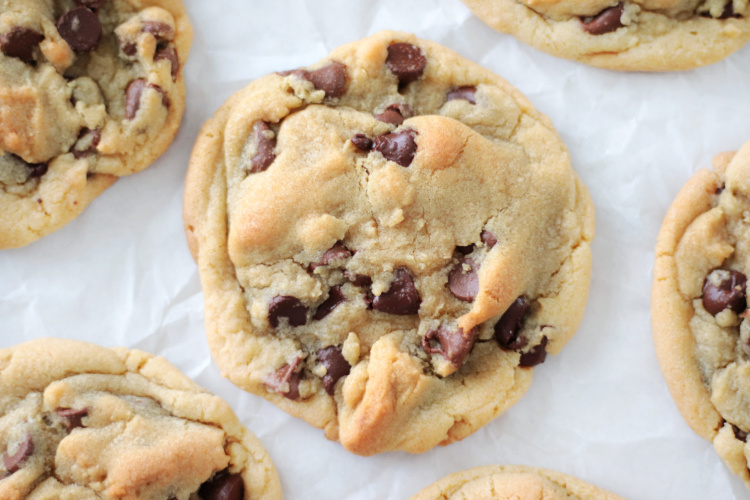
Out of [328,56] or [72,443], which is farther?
[328,56]

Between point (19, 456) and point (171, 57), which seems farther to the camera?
point (171, 57)

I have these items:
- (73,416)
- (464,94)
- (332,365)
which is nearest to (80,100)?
(73,416)

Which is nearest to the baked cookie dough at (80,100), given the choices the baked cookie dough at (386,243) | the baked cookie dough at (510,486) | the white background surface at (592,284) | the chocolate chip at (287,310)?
the white background surface at (592,284)

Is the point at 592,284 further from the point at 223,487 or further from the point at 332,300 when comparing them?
the point at 223,487

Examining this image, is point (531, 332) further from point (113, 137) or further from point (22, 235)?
point (22, 235)

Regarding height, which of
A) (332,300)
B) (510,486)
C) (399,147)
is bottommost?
(510,486)

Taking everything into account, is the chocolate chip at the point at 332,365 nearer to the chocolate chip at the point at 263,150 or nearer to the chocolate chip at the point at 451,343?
the chocolate chip at the point at 451,343

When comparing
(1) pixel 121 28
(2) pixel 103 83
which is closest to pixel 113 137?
(2) pixel 103 83
